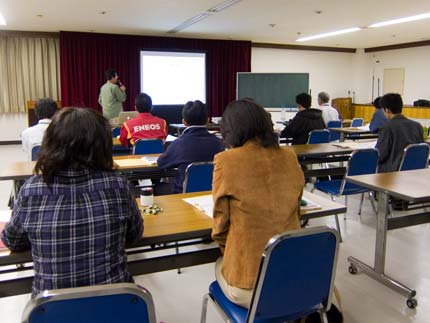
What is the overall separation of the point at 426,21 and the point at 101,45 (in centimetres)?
665

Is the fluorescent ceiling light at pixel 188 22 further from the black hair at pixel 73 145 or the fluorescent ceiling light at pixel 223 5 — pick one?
the black hair at pixel 73 145

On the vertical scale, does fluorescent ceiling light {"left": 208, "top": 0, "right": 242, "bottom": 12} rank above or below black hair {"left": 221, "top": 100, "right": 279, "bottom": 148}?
above

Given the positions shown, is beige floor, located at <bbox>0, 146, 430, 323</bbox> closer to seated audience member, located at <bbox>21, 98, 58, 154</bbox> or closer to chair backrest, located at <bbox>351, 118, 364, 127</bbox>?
seated audience member, located at <bbox>21, 98, 58, 154</bbox>

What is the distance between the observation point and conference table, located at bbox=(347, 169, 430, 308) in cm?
220

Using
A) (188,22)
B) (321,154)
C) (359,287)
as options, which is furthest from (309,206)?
(188,22)

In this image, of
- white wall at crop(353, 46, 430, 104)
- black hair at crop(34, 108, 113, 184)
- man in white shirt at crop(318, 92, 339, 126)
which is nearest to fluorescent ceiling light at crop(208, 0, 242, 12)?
man in white shirt at crop(318, 92, 339, 126)

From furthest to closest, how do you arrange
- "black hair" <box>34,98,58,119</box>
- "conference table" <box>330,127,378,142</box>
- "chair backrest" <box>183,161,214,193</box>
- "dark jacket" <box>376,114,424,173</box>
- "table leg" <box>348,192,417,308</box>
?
1. "conference table" <box>330,127,378,142</box>
2. "dark jacket" <box>376,114,424,173</box>
3. "black hair" <box>34,98,58,119</box>
4. "chair backrest" <box>183,161,214,193</box>
5. "table leg" <box>348,192,417,308</box>

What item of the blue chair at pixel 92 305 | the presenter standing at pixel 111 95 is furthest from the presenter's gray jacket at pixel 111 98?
the blue chair at pixel 92 305

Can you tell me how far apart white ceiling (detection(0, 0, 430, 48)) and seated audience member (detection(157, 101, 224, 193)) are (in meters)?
3.55

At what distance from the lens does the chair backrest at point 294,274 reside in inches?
50.9

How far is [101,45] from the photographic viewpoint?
876cm

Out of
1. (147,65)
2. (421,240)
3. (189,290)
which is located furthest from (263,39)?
(189,290)

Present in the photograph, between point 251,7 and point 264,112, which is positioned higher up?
point 251,7

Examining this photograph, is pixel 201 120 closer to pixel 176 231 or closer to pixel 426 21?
pixel 176 231
